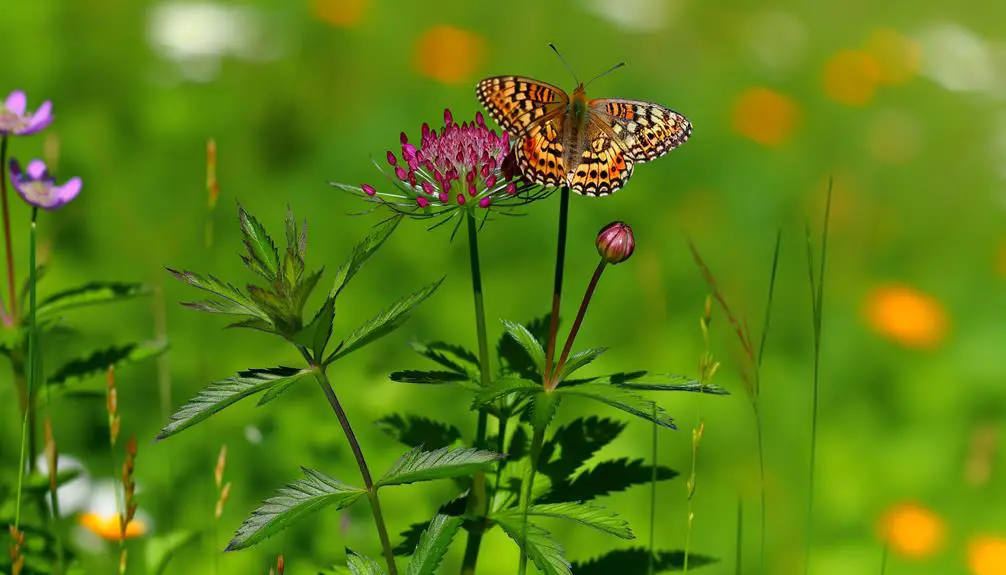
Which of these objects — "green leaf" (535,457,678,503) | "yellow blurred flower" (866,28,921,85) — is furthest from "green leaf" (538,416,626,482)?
"yellow blurred flower" (866,28,921,85)

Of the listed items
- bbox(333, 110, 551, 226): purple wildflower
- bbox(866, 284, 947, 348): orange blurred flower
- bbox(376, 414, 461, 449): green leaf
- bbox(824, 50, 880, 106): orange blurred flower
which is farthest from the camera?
bbox(824, 50, 880, 106): orange blurred flower

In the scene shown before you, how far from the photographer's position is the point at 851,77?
3.86 m

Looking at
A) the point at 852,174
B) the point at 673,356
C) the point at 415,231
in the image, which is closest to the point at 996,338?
the point at 852,174

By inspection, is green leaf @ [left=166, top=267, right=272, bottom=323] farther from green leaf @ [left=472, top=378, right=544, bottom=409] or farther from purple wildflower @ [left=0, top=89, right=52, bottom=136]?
purple wildflower @ [left=0, top=89, right=52, bottom=136]

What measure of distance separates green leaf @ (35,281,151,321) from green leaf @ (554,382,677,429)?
814 mm

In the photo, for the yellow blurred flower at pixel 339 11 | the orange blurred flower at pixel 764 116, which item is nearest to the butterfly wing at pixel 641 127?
the orange blurred flower at pixel 764 116

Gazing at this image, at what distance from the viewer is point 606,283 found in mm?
2824

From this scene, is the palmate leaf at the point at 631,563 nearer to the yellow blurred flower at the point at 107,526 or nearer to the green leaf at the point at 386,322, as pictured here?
the green leaf at the point at 386,322

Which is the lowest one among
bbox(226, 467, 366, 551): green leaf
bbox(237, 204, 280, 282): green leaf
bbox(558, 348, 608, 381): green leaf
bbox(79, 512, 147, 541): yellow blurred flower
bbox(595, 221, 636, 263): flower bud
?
bbox(79, 512, 147, 541): yellow blurred flower

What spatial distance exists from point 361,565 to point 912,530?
154cm

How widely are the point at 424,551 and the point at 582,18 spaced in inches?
115

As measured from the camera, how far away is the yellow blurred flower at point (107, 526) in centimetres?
196

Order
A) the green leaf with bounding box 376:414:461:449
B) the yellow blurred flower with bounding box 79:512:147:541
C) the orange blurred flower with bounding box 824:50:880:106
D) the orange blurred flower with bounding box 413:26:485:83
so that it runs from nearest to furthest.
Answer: the green leaf with bounding box 376:414:461:449
the yellow blurred flower with bounding box 79:512:147:541
the orange blurred flower with bounding box 413:26:485:83
the orange blurred flower with bounding box 824:50:880:106

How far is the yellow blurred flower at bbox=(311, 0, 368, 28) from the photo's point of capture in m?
3.56
